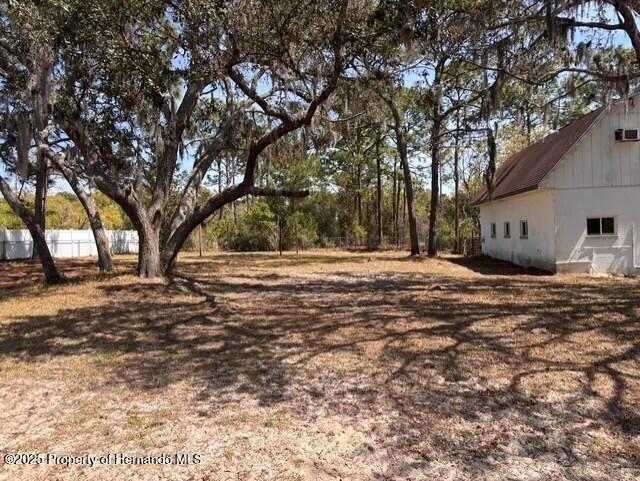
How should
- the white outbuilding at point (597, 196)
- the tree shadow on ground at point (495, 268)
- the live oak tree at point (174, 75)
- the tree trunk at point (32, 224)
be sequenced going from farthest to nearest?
the tree shadow on ground at point (495, 268)
the white outbuilding at point (597, 196)
the tree trunk at point (32, 224)
the live oak tree at point (174, 75)

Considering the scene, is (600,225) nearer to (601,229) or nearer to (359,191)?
(601,229)

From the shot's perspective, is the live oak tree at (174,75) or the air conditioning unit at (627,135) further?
the air conditioning unit at (627,135)

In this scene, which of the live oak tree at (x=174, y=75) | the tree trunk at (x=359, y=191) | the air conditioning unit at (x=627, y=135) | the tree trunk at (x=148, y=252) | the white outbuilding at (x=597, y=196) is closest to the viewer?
the live oak tree at (x=174, y=75)

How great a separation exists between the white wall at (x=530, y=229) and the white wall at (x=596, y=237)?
0.28 meters

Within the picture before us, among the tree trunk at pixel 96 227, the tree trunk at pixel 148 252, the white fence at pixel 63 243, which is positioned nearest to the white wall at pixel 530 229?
the tree trunk at pixel 148 252

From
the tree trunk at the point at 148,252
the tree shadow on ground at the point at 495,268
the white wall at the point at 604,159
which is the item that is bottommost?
the tree shadow on ground at the point at 495,268

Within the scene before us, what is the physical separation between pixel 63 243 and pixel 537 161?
24.7 m

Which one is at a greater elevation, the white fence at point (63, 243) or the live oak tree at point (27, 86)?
the live oak tree at point (27, 86)

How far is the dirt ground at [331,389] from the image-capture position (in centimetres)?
287

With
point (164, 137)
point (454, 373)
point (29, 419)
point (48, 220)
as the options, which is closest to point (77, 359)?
point (29, 419)

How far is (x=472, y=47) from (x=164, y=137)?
7473mm

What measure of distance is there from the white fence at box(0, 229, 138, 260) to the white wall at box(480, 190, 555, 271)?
21.3 metres

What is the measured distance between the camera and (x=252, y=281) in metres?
12.6

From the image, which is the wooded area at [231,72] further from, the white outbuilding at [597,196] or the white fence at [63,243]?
the white fence at [63,243]
